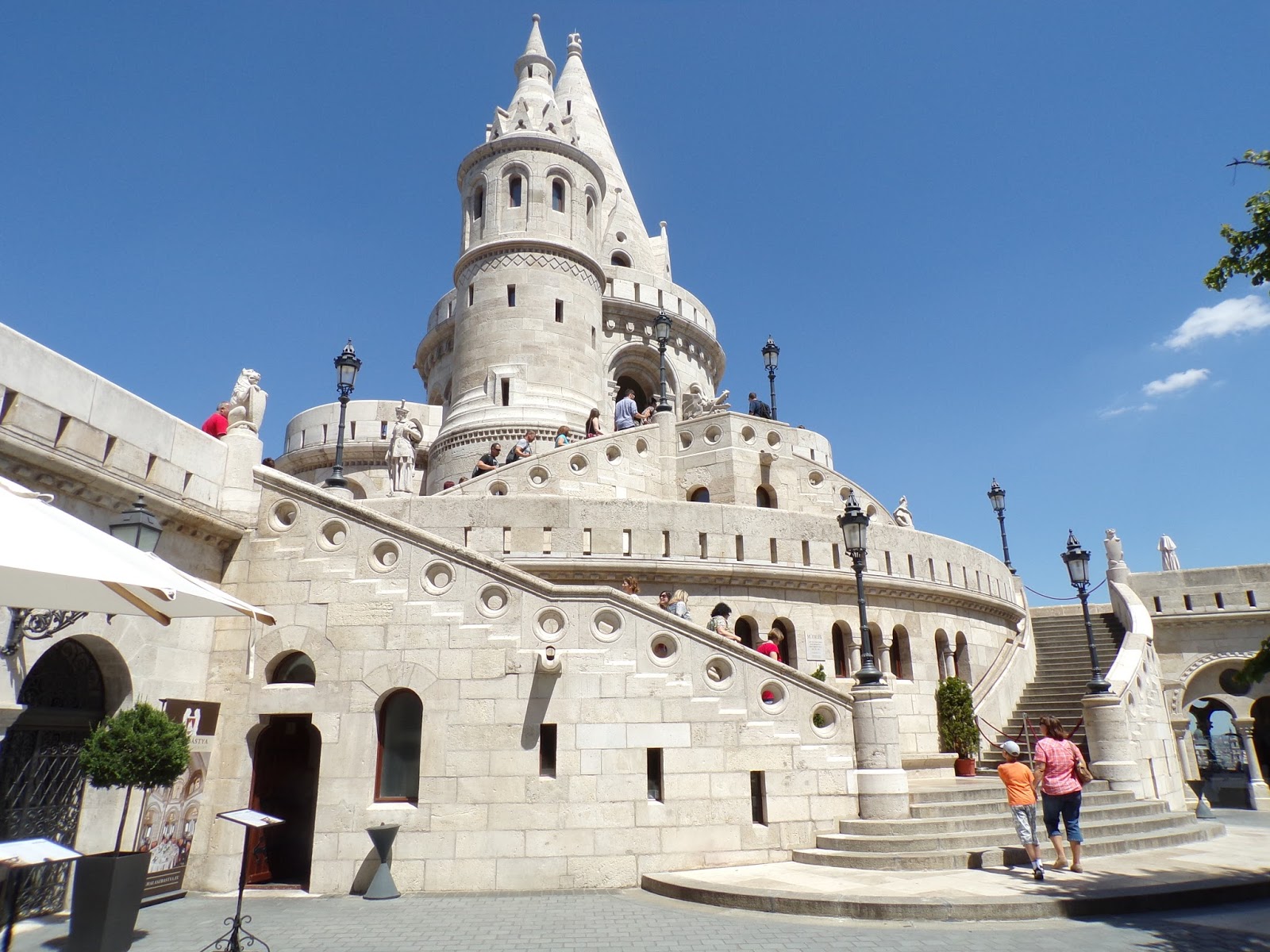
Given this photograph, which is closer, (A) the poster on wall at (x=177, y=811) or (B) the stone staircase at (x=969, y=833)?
(A) the poster on wall at (x=177, y=811)

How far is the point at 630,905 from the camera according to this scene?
8.99 meters

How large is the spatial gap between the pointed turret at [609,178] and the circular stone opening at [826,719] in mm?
29168

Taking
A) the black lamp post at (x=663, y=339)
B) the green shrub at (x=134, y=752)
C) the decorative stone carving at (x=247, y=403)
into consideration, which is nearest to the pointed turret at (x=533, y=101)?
the black lamp post at (x=663, y=339)

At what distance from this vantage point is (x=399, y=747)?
10.4m

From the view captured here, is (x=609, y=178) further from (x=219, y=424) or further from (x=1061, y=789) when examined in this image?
(x=1061, y=789)

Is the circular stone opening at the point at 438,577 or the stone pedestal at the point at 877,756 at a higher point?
the circular stone opening at the point at 438,577

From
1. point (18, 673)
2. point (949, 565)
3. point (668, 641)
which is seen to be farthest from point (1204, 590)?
point (18, 673)

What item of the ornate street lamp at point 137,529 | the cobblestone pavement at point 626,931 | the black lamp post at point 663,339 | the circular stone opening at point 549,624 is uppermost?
the black lamp post at point 663,339

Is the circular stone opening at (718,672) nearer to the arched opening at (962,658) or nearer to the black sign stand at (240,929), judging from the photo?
the black sign stand at (240,929)

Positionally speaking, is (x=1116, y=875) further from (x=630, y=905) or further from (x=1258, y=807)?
(x=1258, y=807)

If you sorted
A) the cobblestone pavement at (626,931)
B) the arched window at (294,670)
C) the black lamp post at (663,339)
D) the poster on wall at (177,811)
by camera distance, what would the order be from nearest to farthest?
the cobblestone pavement at (626,931)
the poster on wall at (177,811)
the arched window at (294,670)
the black lamp post at (663,339)

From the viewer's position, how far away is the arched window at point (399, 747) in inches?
402

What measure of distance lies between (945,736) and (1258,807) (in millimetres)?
11512

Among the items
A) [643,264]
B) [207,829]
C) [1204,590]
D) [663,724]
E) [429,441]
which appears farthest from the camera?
[643,264]
